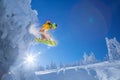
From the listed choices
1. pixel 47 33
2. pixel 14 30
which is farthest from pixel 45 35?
pixel 14 30

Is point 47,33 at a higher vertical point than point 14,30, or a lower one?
lower

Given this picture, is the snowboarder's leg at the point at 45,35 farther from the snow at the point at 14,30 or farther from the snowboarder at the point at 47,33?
the snow at the point at 14,30

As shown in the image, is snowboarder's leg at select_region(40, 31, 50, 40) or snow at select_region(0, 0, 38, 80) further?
snow at select_region(0, 0, 38, 80)

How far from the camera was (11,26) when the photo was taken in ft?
41.8

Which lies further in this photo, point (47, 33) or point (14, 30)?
point (14, 30)

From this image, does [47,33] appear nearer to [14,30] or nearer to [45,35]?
[45,35]

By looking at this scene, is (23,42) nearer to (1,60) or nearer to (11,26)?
(11,26)

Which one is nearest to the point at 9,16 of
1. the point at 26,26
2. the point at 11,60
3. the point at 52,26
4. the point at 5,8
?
the point at 5,8

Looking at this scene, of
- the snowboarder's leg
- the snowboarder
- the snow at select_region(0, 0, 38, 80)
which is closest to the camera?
the snowboarder

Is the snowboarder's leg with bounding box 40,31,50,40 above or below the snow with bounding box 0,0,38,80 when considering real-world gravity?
below

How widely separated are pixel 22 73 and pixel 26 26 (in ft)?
14.6

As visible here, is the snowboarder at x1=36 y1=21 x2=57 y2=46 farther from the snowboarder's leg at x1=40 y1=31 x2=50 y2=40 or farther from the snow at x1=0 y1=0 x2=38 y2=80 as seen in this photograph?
the snow at x1=0 y1=0 x2=38 y2=80

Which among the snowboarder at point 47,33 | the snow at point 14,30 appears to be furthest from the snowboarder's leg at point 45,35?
the snow at point 14,30

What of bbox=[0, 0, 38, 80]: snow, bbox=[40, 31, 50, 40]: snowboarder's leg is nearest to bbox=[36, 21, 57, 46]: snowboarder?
bbox=[40, 31, 50, 40]: snowboarder's leg
